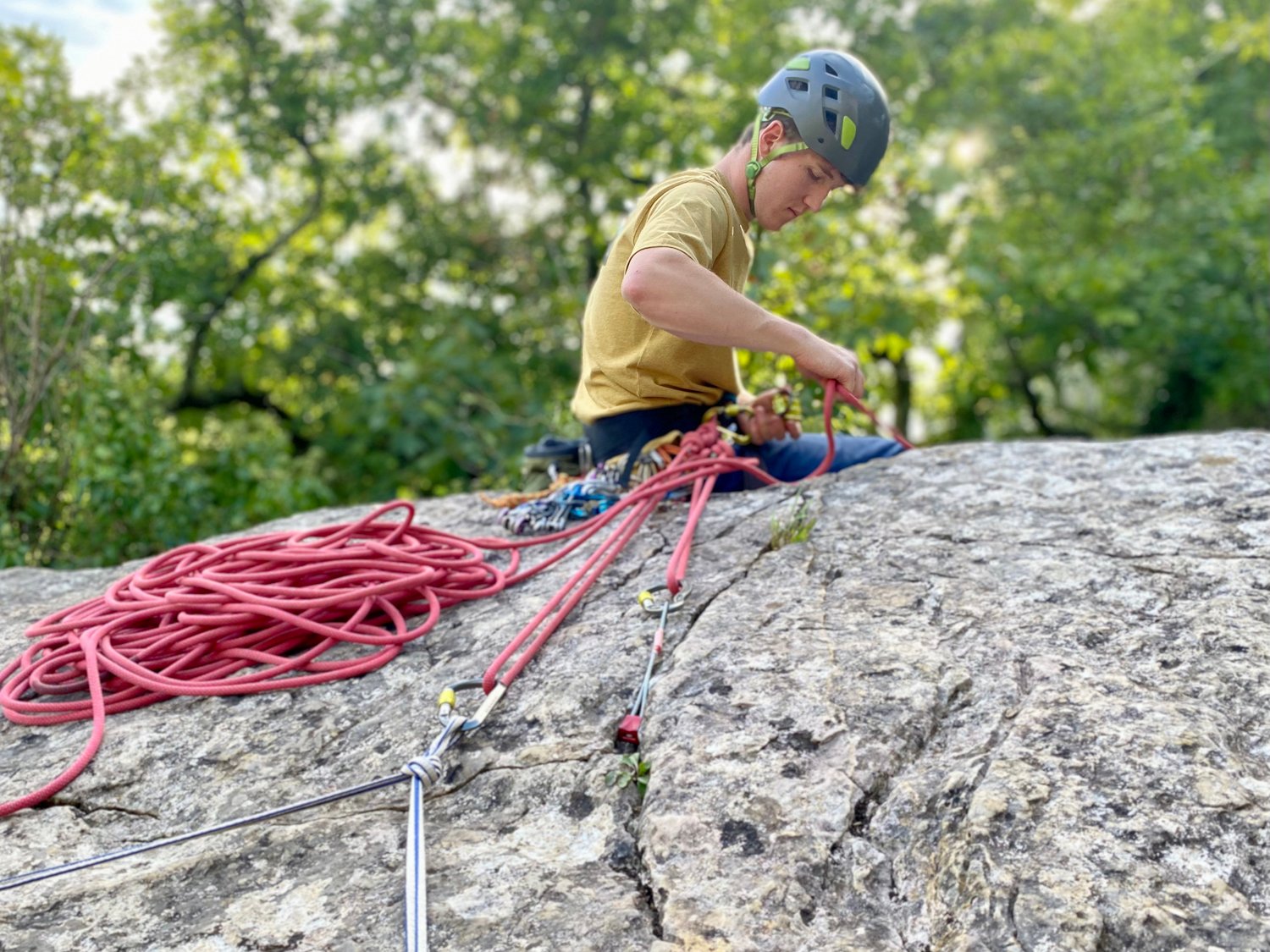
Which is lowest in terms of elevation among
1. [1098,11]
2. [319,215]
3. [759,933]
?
[759,933]

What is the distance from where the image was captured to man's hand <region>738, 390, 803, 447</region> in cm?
322

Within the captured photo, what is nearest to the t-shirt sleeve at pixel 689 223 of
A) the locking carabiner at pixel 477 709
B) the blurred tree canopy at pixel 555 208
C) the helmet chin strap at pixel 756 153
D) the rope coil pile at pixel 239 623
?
the helmet chin strap at pixel 756 153

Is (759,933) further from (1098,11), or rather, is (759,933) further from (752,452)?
(1098,11)

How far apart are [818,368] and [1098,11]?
13.0 metres

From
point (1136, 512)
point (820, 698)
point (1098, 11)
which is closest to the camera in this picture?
point (820, 698)

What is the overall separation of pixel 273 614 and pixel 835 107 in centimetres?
182

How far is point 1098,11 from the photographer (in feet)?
43.2

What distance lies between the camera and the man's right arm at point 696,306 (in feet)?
8.13

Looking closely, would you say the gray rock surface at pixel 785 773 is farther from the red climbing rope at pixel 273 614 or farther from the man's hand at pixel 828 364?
the man's hand at pixel 828 364

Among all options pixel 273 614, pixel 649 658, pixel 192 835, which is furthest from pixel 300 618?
pixel 649 658

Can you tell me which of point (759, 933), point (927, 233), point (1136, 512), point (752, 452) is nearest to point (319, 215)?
point (927, 233)

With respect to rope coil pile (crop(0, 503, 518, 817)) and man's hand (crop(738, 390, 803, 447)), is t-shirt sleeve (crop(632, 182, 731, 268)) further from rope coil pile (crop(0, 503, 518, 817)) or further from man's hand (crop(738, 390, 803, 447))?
rope coil pile (crop(0, 503, 518, 817))

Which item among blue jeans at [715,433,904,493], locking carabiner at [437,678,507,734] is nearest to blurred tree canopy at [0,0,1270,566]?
blue jeans at [715,433,904,493]

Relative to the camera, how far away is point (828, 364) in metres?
2.69
